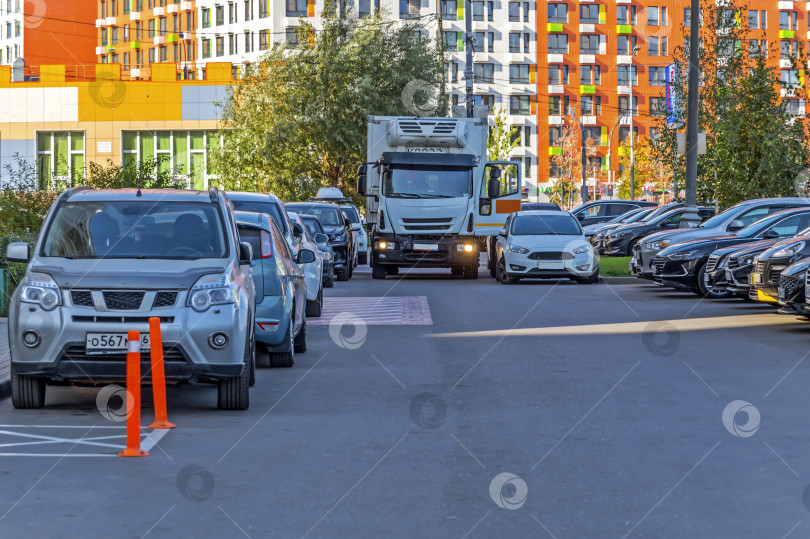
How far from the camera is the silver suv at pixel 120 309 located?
9523 mm

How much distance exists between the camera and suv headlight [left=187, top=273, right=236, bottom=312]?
9.73 meters

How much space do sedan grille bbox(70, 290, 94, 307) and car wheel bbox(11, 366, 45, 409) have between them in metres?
0.67

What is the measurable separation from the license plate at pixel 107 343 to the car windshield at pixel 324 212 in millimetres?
21615

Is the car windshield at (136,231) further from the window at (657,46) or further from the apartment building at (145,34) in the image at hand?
the window at (657,46)

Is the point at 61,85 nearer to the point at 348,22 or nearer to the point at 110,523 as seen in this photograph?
the point at 348,22

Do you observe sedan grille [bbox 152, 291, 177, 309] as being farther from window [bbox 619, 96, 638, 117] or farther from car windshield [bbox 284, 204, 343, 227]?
window [bbox 619, 96, 638, 117]

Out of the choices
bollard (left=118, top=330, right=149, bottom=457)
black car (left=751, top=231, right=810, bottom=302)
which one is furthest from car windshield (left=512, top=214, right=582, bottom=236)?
bollard (left=118, top=330, right=149, bottom=457)

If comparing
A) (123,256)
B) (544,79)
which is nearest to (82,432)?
(123,256)

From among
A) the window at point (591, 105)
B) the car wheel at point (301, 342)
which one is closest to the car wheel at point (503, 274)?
the car wheel at point (301, 342)

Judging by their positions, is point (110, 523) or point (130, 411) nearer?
point (110, 523)

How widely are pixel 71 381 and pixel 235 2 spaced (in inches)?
3843

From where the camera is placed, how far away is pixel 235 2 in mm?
104312

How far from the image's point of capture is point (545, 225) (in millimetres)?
29703

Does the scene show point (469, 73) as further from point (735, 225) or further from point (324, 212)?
point (735, 225)
